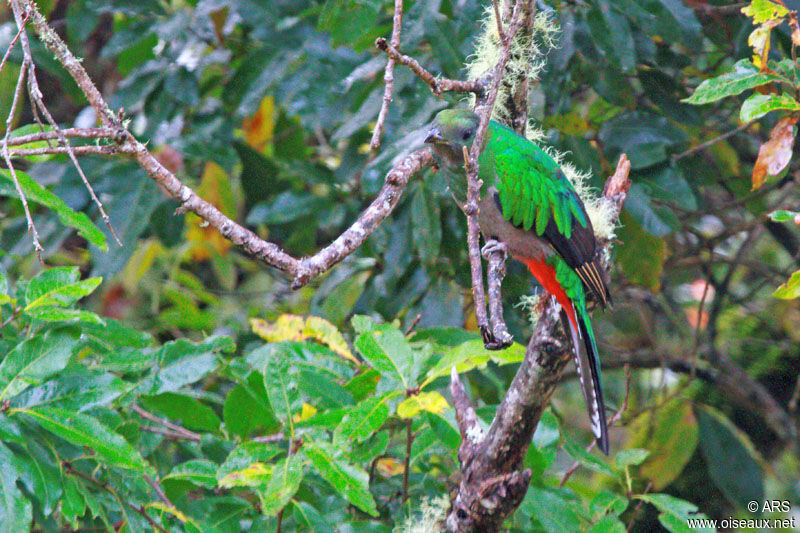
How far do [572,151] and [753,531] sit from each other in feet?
8.79

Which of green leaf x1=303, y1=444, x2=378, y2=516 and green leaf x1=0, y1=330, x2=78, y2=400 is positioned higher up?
A: green leaf x1=0, y1=330, x2=78, y2=400

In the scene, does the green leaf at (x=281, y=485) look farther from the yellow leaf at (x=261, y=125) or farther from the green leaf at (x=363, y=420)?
the yellow leaf at (x=261, y=125)

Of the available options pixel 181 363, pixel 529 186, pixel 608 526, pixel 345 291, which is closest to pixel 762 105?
pixel 529 186

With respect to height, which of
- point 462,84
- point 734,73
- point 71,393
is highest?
point 462,84

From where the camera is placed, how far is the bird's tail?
212 cm

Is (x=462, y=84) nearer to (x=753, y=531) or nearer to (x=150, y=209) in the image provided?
(x=150, y=209)

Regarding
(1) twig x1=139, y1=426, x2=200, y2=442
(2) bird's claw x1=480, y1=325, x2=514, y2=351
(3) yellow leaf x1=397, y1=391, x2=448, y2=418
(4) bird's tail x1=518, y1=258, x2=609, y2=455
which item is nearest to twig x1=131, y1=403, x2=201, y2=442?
(1) twig x1=139, y1=426, x2=200, y2=442

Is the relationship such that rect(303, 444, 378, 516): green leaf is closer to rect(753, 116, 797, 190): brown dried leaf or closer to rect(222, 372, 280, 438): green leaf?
rect(222, 372, 280, 438): green leaf

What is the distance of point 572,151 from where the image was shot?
2.90 metres

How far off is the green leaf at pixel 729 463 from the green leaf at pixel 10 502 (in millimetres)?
3309

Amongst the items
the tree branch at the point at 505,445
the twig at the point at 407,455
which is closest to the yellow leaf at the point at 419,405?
the tree branch at the point at 505,445

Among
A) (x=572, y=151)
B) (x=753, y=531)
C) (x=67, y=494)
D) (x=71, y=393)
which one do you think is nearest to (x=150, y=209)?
(x=71, y=393)

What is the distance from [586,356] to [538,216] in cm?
44

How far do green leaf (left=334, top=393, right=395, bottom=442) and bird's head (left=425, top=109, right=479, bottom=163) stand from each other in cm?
73
